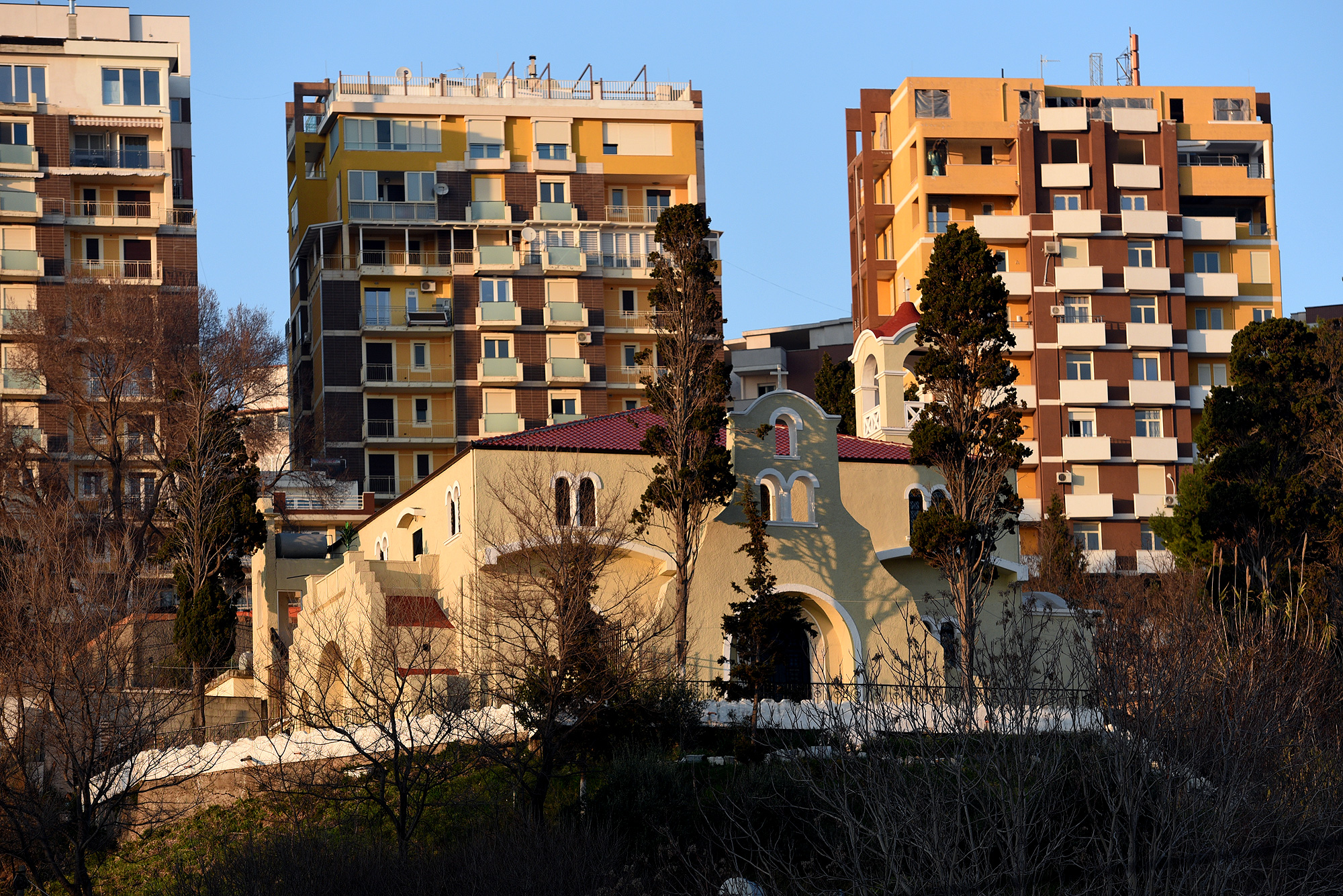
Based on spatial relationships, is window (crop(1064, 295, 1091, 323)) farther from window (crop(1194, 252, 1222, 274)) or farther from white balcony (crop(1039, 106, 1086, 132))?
white balcony (crop(1039, 106, 1086, 132))

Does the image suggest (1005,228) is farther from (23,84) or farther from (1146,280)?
(23,84)

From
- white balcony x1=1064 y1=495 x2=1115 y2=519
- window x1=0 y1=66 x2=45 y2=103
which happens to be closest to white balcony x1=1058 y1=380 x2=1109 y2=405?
white balcony x1=1064 y1=495 x2=1115 y2=519

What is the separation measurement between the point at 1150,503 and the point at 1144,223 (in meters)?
13.5

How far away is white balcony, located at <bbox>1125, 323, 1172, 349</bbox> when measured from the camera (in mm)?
78500

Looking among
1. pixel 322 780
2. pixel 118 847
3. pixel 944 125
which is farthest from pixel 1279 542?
pixel 944 125

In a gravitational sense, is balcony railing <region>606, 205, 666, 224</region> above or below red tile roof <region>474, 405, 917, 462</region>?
above

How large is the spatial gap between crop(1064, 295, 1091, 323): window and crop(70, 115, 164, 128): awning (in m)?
43.2

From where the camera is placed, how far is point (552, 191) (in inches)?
3260

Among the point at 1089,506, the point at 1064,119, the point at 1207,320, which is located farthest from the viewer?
the point at 1207,320

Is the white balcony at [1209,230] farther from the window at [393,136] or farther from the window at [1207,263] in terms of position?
the window at [393,136]

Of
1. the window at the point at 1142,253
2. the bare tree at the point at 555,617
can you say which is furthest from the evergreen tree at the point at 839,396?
the window at the point at 1142,253

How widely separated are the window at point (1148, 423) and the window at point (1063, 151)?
1258cm

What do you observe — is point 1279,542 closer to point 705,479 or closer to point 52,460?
point 705,479

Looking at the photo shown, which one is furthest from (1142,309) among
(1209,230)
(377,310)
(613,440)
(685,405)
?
(613,440)
